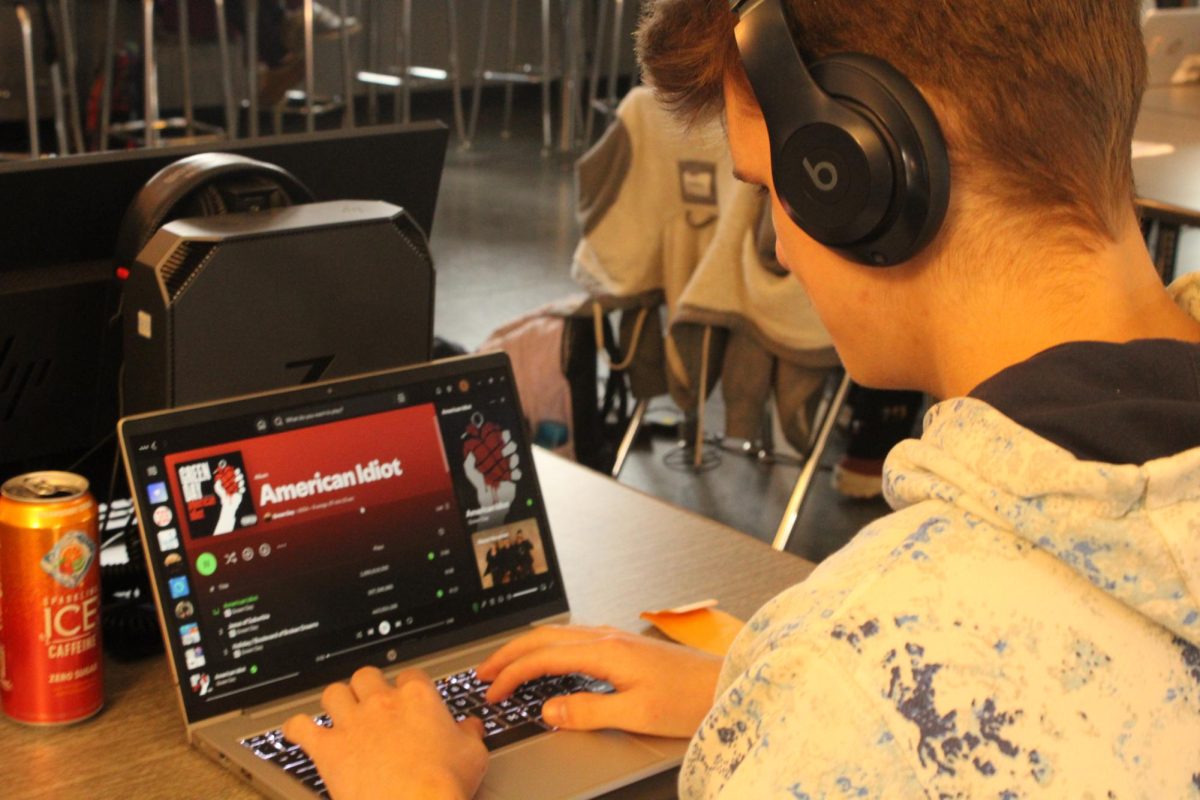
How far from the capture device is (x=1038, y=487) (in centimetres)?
65

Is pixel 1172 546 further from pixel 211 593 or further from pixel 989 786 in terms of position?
pixel 211 593

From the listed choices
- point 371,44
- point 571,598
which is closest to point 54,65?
point 371,44

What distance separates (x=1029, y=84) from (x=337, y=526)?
633 millimetres

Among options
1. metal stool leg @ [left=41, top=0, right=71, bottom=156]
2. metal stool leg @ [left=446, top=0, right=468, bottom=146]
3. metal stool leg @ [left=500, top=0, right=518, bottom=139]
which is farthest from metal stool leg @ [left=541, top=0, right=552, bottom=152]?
metal stool leg @ [left=41, top=0, right=71, bottom=156]

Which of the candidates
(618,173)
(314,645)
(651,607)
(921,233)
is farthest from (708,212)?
(921,233)

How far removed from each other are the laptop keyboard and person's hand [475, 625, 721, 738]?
0.04 feet

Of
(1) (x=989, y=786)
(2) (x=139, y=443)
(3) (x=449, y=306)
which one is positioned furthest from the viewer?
(3) (x=449, y=306)

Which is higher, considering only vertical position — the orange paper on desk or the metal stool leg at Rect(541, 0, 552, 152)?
the orange paper on desk

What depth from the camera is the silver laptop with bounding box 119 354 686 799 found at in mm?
1038

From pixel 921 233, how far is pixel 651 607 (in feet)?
2.00

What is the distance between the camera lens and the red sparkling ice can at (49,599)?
0.99 meters

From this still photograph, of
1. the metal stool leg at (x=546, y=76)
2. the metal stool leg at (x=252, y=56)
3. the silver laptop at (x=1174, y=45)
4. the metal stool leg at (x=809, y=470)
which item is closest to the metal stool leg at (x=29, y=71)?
the metal stool leg at (x=252, y=56)

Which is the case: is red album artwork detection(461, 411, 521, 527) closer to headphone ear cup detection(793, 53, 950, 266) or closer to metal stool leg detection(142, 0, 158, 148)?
headphone ear cup detection(793, 53, 950, 266)

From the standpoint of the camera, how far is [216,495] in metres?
1.07
